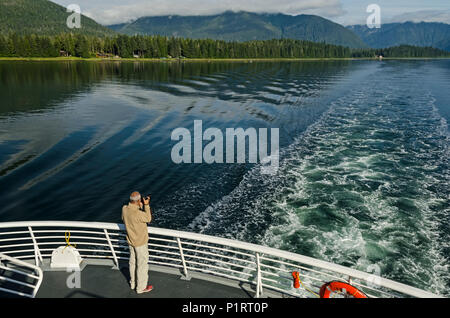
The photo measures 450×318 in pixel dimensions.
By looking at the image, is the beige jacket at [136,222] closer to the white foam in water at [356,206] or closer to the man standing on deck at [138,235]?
the man standing on deck at [138,235]

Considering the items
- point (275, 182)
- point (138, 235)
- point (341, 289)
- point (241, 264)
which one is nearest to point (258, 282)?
point (341, 289)

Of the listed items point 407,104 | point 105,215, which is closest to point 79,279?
point 105,215

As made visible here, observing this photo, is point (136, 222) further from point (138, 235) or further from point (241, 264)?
point (241, 264)

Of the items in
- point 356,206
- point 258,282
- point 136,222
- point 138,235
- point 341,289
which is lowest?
point 356,206

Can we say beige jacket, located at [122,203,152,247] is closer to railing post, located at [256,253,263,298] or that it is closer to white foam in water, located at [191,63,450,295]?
railing post, located at [256,253,263,298]

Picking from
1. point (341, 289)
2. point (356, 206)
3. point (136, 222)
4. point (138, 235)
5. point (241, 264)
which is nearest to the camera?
point (341, 289)

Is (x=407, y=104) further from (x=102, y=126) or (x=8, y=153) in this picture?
(x=8, y=153)

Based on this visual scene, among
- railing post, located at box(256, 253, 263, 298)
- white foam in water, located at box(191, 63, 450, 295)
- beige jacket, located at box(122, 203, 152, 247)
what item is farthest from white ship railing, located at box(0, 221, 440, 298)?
white foam in water, located at box(191, 63, 450, 295)

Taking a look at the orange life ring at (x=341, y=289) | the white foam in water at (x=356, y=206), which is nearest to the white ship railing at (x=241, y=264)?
the orange life ring at (x=341, y=289)

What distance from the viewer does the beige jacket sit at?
24.0ft

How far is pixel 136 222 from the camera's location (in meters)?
7.35

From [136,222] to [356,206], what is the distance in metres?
14.7

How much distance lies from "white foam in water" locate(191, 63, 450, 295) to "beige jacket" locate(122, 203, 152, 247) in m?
7.74

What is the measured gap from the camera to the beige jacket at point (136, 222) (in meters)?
7.31
